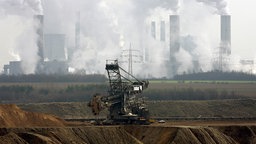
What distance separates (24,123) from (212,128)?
26194 mm

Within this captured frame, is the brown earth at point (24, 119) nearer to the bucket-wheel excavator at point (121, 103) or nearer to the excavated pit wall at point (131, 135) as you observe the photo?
the bucket-wheel excavator at point (121, 103)

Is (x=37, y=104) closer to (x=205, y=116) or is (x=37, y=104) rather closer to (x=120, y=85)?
(x=205, y=116)

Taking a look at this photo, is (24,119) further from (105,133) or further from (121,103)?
(105,133)

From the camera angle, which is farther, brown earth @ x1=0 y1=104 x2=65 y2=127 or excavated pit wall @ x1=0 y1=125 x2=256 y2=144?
brown earth @ x1=0 y1=104 x2=65 y2=127

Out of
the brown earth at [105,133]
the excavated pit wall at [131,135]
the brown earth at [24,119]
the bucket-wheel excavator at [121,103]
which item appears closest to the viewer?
the excavated pit wall at [131,135]

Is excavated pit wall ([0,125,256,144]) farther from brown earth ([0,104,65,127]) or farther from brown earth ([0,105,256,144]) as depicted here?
brown earth ([0,104,65,127])

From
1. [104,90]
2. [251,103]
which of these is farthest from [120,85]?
[104,90]

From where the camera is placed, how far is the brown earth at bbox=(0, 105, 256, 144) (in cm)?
10112

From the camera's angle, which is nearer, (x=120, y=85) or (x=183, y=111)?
(x=120, y=85)

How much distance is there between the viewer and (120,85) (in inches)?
5069

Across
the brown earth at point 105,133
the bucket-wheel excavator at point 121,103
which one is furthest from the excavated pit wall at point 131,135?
the bucket-wheel excavator at point 121,103

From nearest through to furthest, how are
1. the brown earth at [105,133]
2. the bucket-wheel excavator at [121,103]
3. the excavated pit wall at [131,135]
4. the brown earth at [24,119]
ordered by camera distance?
the excavated pit wall at [131,135], the brown earth at [105,133], the brown earth at [24,119], the bucket-wheel excavator at [121,103]

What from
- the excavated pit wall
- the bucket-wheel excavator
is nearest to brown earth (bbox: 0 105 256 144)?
the excavated pit wall

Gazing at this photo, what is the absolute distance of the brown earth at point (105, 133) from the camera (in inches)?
3981
